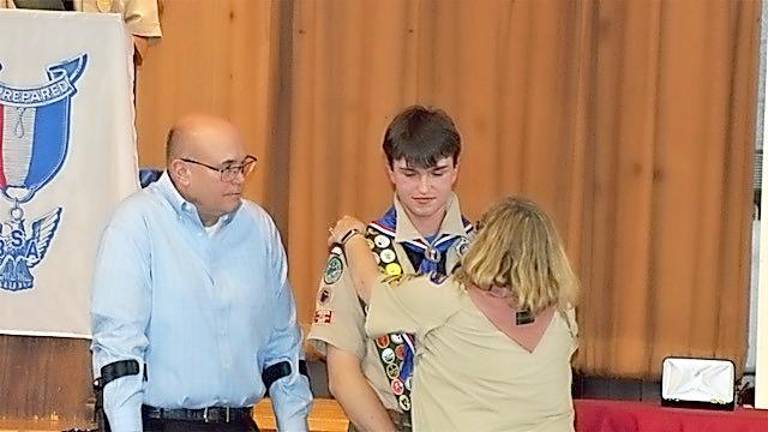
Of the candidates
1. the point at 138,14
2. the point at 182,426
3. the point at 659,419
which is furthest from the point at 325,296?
the point at 138,14

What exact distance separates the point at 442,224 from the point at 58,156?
3.64ft

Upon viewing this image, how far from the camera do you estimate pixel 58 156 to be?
131 inches

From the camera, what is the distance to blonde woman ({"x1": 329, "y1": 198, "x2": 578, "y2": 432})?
241 cm

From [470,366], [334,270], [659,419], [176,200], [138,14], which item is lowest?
[659,419]

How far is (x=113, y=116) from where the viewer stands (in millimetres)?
3314

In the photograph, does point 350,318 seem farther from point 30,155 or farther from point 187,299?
point 30,155

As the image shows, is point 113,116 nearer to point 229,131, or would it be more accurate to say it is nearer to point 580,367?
point 229,131

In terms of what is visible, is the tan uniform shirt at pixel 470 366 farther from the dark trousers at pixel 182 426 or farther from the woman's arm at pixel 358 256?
the dark trousers at pixel 182 426

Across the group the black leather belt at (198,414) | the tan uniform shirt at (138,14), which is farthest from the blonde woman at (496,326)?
the tan uniform shirt at (138,14)

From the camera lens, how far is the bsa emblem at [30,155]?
3.29 metres

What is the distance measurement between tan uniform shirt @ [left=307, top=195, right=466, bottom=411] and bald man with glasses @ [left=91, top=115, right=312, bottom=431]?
222 mm

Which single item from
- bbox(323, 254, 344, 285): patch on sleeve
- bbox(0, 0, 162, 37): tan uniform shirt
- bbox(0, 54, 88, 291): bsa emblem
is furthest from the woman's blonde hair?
bbox(0, 0, 162, 37): tan uniform shirt

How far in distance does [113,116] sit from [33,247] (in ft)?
1.28

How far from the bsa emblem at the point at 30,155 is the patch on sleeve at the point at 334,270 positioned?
3.04 ft
